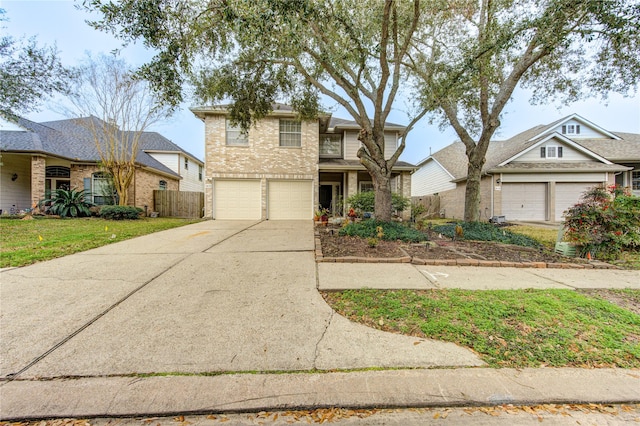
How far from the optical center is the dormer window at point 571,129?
17375mm

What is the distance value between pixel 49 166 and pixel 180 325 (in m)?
17.4

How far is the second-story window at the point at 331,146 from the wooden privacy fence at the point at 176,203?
8315mm

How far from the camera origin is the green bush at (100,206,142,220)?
12.2 meters

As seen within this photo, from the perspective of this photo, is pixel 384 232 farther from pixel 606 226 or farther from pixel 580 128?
pixel 580 128

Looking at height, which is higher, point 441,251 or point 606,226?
point 606,226

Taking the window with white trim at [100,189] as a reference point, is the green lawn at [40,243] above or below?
below

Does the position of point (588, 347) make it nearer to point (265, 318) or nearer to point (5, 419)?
point (265, 318)

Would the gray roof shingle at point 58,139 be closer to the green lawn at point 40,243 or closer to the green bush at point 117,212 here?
the green bush at point 117,212

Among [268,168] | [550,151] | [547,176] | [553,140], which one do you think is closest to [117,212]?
[268,168]

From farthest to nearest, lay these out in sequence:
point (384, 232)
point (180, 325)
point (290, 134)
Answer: point (290, 134)
point (384, 232)
point (180, 325)

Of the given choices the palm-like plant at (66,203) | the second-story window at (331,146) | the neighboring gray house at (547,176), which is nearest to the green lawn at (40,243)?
the palm-like plant at (66,203)

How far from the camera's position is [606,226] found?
585cm

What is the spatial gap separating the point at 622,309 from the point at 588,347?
57.0 inches

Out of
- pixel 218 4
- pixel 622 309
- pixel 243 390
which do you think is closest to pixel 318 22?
pixel 218 4
